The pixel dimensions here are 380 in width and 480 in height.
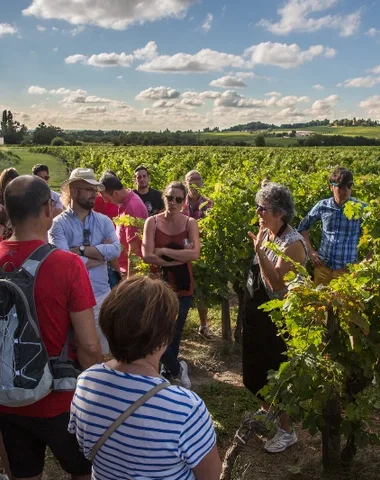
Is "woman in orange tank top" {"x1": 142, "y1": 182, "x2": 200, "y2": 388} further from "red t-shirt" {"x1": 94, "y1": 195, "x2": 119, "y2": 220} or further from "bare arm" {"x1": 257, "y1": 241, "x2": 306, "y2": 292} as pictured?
"red t-shirt" {"x1": 94, "y1": 195, "x2": 119, "y2": 220}

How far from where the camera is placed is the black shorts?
2.33 meters

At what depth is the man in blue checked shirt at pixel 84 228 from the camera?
12.6 feet

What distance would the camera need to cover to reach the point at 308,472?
348 centimetres

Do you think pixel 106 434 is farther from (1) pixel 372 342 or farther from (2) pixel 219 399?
(2) pixel 219 399

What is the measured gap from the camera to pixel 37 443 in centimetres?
245

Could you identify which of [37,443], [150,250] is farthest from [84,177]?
[37,443]

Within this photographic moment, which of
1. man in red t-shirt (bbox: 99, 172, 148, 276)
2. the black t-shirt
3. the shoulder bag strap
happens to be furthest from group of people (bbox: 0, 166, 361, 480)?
the black t-shirt

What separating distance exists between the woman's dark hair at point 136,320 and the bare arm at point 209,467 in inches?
15.7

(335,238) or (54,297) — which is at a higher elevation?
(54,297)

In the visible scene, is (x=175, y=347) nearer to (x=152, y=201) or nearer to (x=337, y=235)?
(x=337, y=235)

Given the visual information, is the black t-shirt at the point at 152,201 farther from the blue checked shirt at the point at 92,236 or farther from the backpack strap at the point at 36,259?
the backpack strap at the point at 36,259

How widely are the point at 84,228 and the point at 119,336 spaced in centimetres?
245

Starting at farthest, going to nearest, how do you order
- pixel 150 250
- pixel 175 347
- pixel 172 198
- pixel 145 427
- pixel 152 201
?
1. pixel 152 201
2. pixel 175 347
3. pixel 150 250
4. pixel 172 198
5. pixel 145 427

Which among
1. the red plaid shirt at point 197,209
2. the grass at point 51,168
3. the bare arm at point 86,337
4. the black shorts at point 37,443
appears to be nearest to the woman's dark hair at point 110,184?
the red plaid shirt at point 197,209
